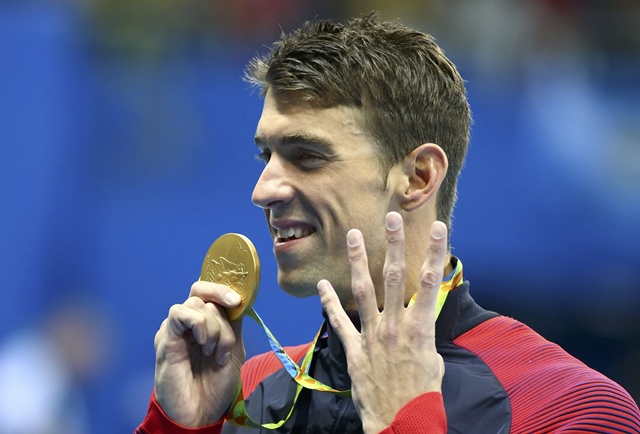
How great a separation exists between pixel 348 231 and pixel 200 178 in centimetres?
338

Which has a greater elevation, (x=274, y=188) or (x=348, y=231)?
(x=274, y=188)

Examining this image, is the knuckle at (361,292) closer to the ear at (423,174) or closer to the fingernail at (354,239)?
the fingernail at (354,239)

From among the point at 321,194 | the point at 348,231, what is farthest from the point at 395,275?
the point at 321,194

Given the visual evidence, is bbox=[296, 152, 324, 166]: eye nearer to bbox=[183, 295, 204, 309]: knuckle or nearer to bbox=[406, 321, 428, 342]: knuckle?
bbox=[183, 295, 204, 309]: knuckle

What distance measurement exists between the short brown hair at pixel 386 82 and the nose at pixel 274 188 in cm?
23

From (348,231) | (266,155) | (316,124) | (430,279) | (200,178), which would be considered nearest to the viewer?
(430,279)

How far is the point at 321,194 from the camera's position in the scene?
2.59 m

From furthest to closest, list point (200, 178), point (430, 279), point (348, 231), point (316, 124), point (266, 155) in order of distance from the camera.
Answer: point (200, 178), point (266, 155), point (316, 124), point (348, 231), point (430, 279)

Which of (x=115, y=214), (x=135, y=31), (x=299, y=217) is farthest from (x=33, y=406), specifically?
(x=299, y=217)

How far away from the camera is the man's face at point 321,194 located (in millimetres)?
2590

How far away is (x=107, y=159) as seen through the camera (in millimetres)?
5719

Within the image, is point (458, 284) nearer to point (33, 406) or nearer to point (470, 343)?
point (470, 343)

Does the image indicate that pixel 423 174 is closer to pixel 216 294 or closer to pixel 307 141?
pixel 307 141

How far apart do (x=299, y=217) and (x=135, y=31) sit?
12.4ft
